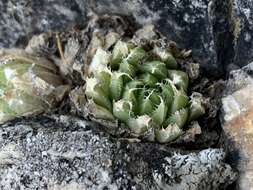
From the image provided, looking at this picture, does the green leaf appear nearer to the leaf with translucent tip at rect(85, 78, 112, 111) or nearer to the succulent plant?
the leaf with translucent tip at rect(85, 78, 112, 111)

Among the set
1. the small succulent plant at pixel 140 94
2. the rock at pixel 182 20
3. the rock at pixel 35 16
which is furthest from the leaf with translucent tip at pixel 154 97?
the rock at pixel 35 16

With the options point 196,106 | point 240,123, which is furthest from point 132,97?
point 240,123

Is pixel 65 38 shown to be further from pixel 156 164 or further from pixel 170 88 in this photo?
pixel 156 164

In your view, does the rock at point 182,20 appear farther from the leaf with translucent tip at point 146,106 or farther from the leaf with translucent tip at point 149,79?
the leaf with translucent tip at point 146,106

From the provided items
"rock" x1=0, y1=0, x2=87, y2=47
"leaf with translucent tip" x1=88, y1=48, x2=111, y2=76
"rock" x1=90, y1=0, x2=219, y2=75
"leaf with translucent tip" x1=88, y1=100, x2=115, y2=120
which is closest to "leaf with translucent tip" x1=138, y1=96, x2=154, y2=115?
"leaf with translucent tip" x1=88, y1=100, x2=115, y2=120

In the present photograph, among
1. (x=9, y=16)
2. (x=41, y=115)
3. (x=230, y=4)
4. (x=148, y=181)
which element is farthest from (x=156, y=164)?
(x=9, y=16)
